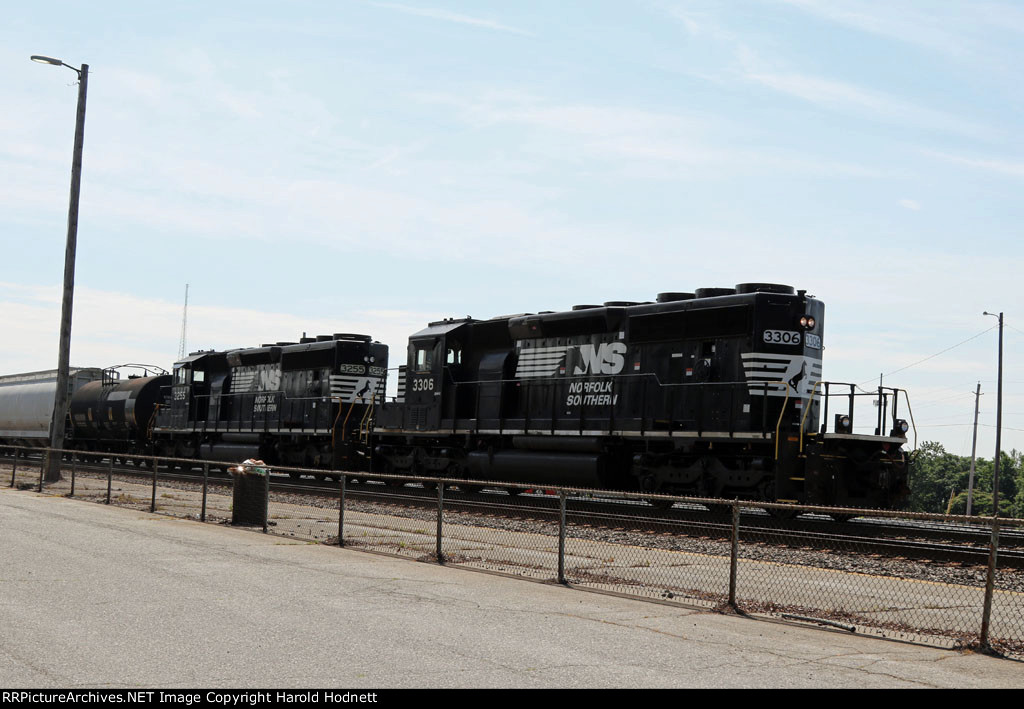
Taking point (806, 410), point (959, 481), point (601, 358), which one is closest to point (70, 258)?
point (601, 358)

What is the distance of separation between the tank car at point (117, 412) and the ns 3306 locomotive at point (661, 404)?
16.9 m

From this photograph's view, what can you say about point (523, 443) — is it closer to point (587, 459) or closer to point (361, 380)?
point (587, 459)

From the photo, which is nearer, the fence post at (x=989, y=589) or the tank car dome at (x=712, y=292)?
the fence post at (x=989, y=589)

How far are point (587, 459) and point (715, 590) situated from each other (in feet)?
32.7

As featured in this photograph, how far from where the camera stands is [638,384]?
1938 cm

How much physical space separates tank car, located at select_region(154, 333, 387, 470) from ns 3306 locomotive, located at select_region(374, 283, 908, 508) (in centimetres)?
445

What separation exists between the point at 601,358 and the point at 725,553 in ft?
27.7

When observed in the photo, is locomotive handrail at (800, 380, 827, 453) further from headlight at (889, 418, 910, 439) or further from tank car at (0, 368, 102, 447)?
tank car at (0, 368, 102, 447)

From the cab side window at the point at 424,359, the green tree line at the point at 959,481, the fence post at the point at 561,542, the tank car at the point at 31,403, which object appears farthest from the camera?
the green tree line at the point at 959,481

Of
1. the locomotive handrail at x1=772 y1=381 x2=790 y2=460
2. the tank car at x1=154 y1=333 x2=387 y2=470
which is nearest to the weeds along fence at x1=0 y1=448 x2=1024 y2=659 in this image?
the locomotive handrail at x1=772 y1=381 x2=790 y2=460

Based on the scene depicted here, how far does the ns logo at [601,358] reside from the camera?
65.7 feet

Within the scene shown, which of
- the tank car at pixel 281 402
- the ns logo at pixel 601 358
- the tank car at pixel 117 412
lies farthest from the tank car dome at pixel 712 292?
the tank car at pixel 117 412

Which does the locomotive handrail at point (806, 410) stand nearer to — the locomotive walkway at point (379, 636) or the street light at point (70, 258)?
the locomotive walkway at point (379, 636)
